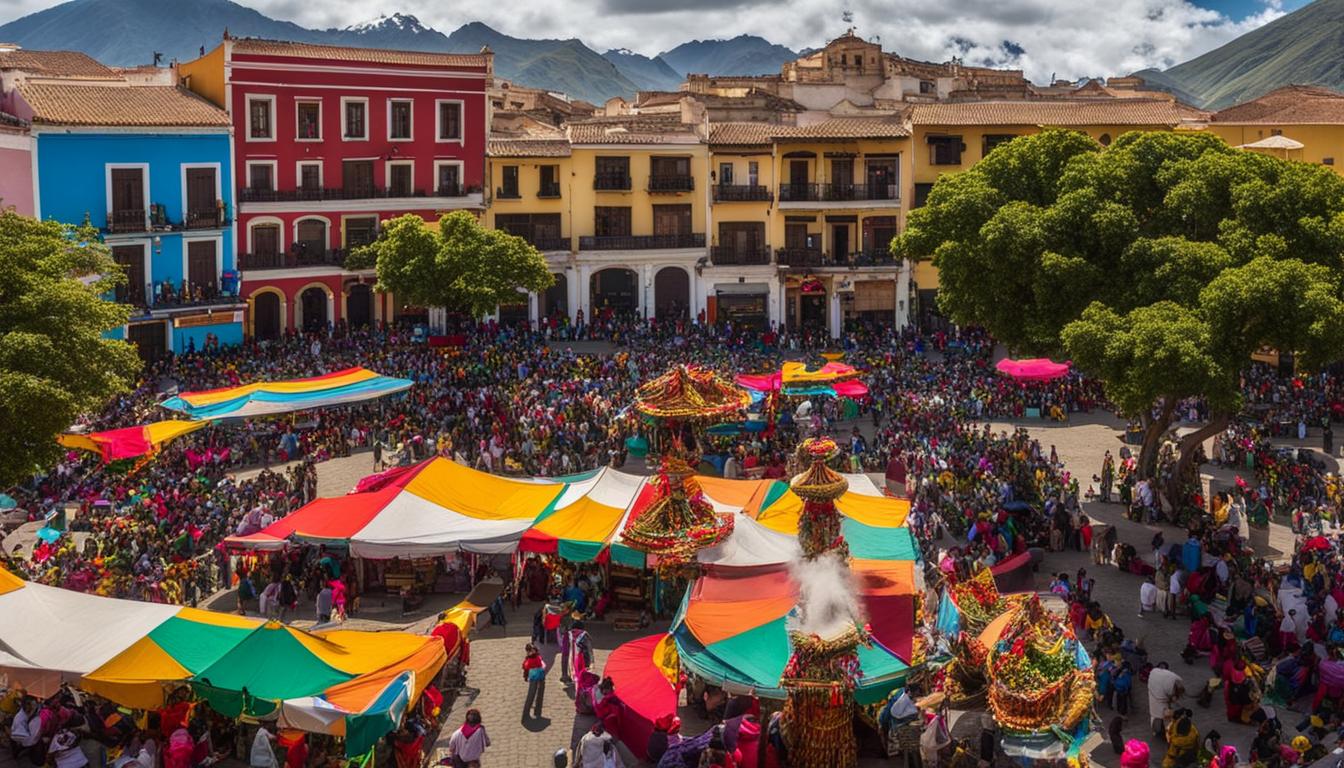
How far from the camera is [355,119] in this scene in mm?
49031

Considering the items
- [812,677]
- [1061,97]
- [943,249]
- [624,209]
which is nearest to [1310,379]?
[943,249]

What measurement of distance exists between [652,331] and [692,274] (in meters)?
5.37

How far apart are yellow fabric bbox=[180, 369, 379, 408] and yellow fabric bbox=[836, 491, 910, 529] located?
1432 centimetres

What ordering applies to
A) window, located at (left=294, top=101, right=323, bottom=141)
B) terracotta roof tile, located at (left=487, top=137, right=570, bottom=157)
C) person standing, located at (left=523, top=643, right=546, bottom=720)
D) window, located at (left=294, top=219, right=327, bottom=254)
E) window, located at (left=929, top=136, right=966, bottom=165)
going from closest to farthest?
person standing, located at (left=523, top=643, right=546, bottom=720) → window, located at (left=294, top=101, right=323, bottom=141) → window, located at (left=294, top=219, right=327, bottom=254) → terracotta roof tile, located at (left=487, top=137, right=570, bottom=157) → window, located at (left=929, top=136, right=966, bottom=165)

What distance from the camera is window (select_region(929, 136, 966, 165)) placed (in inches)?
2029

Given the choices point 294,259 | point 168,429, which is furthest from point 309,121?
point 168,429

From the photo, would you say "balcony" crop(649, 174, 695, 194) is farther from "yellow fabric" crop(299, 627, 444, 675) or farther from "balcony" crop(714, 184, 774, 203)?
"yellow fabric" crop(299, 627, 444, 675)

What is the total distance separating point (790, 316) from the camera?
5216cm

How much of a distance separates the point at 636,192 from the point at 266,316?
13.5 m

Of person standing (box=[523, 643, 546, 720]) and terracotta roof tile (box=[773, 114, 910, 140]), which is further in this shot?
terracotta roof tile (box=[773, 114, 910, 140])

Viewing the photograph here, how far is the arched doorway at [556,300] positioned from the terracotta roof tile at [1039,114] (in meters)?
13.8

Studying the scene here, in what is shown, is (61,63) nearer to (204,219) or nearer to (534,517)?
(204,219)

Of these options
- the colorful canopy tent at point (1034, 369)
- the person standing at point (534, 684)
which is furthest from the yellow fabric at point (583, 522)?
the colorful canopy tent at point (1034, 369)

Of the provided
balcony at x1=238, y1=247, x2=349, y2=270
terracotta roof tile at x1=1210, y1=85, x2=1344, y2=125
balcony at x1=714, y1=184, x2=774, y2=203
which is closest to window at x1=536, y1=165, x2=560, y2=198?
balcony at x1=714, y1=184, x2=774, y2=203
